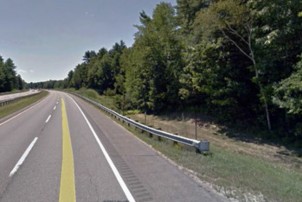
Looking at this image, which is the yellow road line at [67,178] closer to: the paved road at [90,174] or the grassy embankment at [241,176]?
the paved road at [90,174]

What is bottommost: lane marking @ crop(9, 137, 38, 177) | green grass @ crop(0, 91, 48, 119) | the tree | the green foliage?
green grass @ crop(0, 91, 48, 119)

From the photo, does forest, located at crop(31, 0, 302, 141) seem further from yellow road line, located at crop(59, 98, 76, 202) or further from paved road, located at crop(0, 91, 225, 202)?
yellow road line, located at crop(59, 98, 76, 202)


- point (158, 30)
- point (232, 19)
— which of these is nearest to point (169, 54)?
point (158, 30)

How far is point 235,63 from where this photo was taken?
2288cm

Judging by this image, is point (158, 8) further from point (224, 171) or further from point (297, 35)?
point (224, 171)

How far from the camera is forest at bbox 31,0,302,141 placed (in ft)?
55.7

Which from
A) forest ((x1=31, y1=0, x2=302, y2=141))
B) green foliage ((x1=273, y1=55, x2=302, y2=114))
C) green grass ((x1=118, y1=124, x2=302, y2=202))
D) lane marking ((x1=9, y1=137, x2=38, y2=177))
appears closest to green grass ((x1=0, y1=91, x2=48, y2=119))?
forest ((x1=31, y1=0, x2=302, y2=141))

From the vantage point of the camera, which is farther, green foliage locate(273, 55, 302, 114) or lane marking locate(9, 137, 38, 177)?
green foliage locate(273, 55, 302, 114)

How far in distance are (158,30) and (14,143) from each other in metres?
27.9

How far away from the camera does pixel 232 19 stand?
19.7 meters

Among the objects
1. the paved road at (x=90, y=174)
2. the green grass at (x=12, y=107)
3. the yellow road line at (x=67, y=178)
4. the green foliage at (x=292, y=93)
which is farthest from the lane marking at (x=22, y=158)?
the green grass at (x=12, y=107)

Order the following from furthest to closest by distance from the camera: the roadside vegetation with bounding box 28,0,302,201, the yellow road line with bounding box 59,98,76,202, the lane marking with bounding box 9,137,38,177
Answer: the roadside vegetation with bounding box 28,0,302,201 → the lane marking with bounding box 9,137,38,177 → the yellow road line with bounding box 59,98,76,202

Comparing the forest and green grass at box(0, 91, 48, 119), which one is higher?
the forest

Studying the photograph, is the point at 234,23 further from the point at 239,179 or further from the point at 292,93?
the point at 239,179
